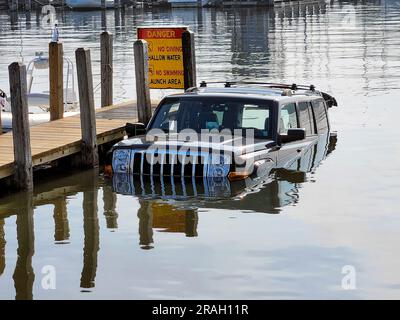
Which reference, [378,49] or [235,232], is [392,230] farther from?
[378,49]

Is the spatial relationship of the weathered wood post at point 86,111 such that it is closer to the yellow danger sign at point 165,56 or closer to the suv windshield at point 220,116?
the suv windshield at point 220,116

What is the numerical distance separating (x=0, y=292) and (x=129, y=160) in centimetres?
579

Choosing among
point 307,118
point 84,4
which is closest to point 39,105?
point 307,118

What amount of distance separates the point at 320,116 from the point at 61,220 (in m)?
6.63

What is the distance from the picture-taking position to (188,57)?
2373 cm

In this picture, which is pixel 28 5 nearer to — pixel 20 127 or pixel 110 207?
pixel 20 127

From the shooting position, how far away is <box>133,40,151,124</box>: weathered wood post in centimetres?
2247

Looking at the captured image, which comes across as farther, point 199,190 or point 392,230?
point 199,190

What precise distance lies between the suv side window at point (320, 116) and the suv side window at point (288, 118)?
130 centimetres

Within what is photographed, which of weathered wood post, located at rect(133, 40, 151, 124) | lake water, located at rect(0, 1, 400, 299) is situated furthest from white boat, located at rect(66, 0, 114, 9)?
weathered wood post, located at rect(133, 40, 151, 124)

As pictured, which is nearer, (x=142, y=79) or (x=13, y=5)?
(x=142, y=79)
